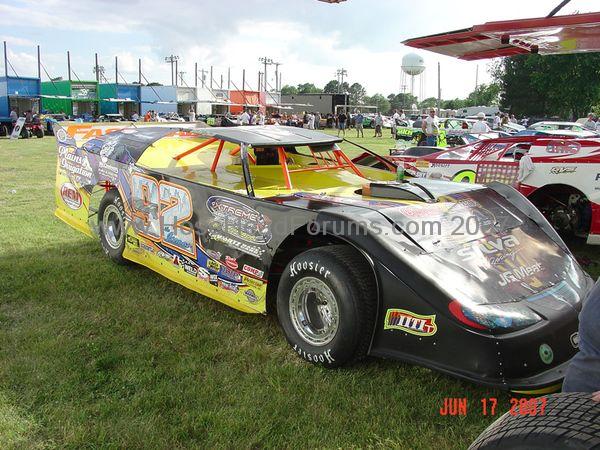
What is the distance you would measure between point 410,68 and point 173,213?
1825 inches

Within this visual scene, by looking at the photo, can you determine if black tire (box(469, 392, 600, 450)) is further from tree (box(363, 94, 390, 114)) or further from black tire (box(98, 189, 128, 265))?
tree (box(363, 94, 390, 114))

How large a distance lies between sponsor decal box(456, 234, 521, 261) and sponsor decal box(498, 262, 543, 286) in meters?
0.15

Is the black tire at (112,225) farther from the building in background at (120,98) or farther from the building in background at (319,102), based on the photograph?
the building in background at (319,102)

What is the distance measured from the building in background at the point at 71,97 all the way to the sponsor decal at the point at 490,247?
35.3 metres

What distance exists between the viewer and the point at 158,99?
4384 cm

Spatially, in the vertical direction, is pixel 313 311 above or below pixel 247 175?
below

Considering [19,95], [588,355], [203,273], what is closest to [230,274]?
[203,273]

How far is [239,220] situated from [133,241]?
148cm

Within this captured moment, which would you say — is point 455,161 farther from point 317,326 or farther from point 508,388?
point 508,388

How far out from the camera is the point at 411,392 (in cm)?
289

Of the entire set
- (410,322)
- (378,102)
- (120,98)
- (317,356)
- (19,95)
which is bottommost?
(317,356)

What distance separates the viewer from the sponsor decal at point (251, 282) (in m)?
3.48

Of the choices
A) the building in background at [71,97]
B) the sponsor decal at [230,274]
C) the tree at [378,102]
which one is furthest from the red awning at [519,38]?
the tree at [378,102]

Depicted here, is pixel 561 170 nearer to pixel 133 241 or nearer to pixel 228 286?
pixel 228 286
